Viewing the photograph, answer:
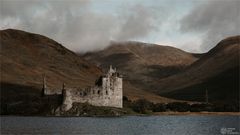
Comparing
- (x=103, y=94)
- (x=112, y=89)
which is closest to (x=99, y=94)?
(x=103, y=94)

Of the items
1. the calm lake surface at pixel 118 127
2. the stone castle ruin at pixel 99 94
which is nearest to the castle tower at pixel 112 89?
the stone castle ruin at pixel 99 94

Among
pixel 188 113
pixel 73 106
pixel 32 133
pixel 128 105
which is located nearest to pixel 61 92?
pixel 73 106

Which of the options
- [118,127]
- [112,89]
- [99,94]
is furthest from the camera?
[112,89]

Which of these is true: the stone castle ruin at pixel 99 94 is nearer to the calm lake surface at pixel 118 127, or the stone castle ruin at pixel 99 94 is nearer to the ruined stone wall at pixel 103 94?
the ruined stone wall at pixel 103 94

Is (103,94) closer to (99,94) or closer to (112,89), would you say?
(99,94)

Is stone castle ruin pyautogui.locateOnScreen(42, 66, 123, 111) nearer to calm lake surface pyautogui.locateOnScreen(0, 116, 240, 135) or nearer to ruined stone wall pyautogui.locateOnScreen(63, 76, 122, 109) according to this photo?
ruined stone wall pyautogui.locateOnScreen(63, 76, 122, 109)

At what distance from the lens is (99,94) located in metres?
149

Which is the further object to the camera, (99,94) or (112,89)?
(112,89)

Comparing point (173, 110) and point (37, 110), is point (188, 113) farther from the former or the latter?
point (37, 110)

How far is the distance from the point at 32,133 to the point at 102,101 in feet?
239

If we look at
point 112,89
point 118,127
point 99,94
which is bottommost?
point 118,127

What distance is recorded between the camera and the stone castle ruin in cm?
14320

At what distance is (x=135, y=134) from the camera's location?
78.0 meters

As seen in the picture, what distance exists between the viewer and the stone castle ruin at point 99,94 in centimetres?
14320
